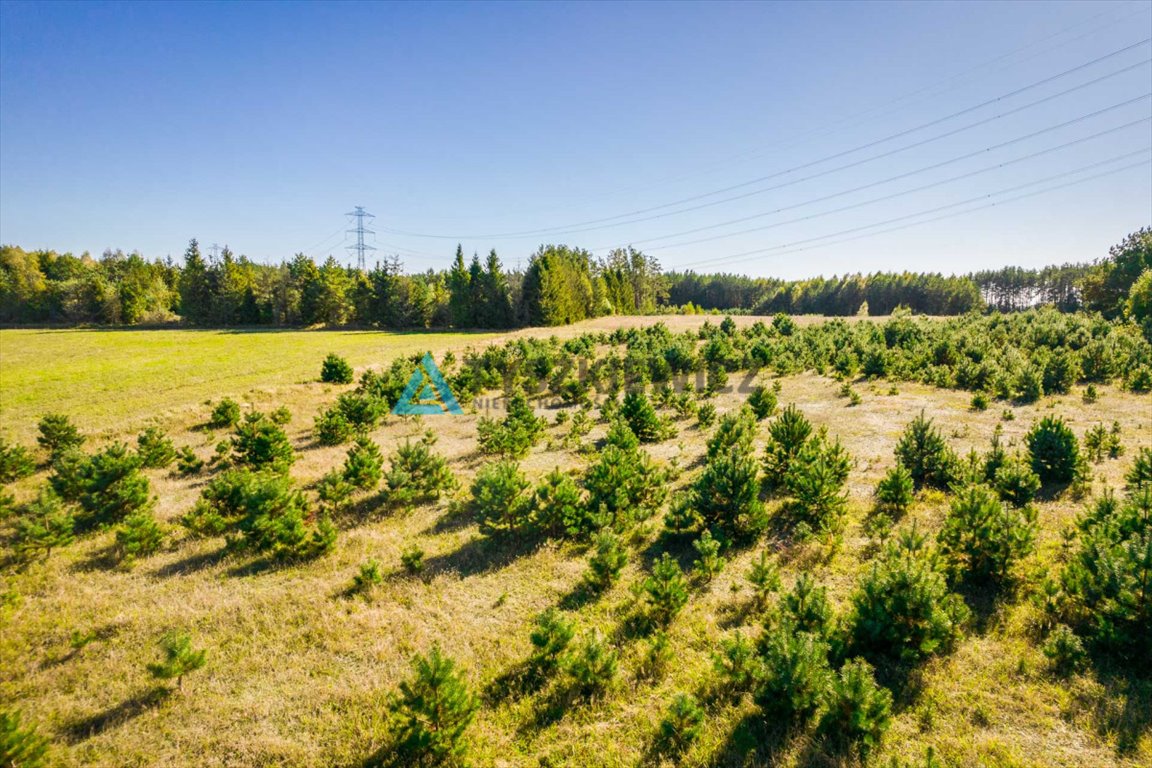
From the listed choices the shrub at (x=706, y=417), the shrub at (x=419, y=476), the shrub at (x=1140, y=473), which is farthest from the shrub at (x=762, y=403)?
the shrub at (x=419, y=476)

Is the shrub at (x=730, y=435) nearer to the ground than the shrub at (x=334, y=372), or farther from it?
nearer to the ground

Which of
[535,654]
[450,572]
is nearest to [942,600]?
[535,654]

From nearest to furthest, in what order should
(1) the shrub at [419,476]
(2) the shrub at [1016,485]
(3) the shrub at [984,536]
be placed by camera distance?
(3) the shrub at [984,536], (2) the shrub at [1016,485], (1) the shrub at [419,476]

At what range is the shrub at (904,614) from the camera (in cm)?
739

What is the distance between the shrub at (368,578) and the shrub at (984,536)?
1233cm

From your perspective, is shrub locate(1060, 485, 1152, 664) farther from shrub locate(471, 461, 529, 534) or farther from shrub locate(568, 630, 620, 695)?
shrub locate(471, 461, 529, 534)

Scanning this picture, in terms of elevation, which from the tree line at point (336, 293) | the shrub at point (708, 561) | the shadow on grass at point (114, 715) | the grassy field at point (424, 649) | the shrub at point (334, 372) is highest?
the tree line at point (336, 293)

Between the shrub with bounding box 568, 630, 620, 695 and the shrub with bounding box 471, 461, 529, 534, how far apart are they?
18.4 ft

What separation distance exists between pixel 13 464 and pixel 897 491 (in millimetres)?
30997

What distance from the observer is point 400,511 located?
50.1 feet

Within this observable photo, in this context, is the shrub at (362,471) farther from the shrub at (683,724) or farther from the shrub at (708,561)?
the shrub at (683,724)

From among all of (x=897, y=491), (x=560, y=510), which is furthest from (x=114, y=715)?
(x=897, y=491)

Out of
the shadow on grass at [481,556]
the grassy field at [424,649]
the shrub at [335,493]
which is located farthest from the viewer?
the shrub at [335,493]

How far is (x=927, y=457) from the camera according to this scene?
13.8m
